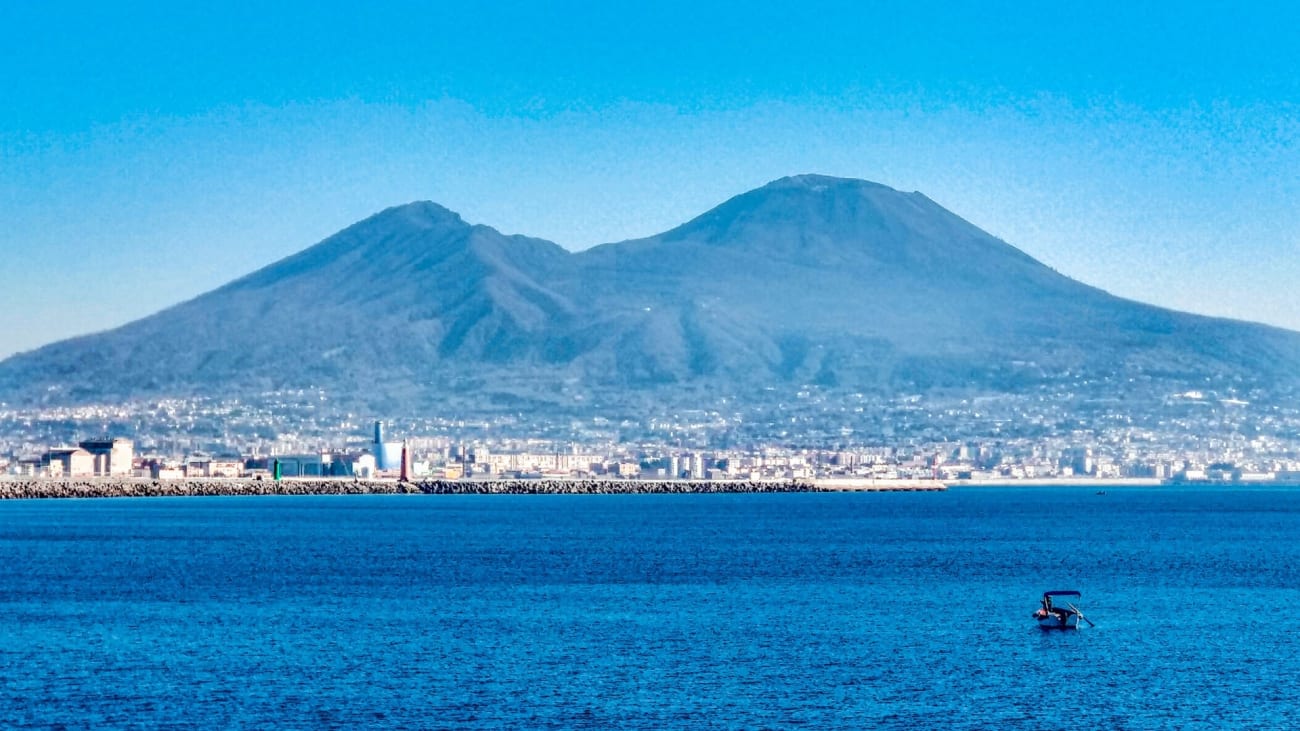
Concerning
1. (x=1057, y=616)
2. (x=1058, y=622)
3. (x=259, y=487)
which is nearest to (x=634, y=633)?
(x=1058, y=622)

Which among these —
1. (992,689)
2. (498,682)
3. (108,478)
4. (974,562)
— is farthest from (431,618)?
(108,478)

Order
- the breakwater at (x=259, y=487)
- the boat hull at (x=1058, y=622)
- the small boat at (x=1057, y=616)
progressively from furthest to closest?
the breakwater at (x=259, y=487) → the small boat at (x=1057, y=616) → the boat hull at (x=1058, y=622)

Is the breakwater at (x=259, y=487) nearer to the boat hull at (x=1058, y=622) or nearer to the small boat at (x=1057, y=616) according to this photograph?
the small boat at (x=1057, y=616)

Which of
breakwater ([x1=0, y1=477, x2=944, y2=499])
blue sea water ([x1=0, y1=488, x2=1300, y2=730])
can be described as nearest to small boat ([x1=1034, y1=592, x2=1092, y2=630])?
blue sea water ([x1=0, y1=488, x2=1300, y2=730])

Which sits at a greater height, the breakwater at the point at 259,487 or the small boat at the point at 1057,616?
the small boat at the point at 1057,616

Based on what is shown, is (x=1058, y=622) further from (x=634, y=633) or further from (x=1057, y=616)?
(x=634, y=633)

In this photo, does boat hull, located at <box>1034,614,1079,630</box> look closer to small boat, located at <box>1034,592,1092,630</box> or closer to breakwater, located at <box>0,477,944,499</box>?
small boat, located at <box>1034,592,1092,630</box>

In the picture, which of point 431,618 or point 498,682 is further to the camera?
point 431,618

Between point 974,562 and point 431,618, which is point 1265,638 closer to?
point 431,618

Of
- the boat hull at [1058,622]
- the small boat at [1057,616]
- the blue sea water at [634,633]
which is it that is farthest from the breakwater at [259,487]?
the boat hull at [1058,622]

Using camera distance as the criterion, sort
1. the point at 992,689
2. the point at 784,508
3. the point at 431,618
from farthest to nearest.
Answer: the point at 784,508 → the point at 431,618 → the point at 992,689
